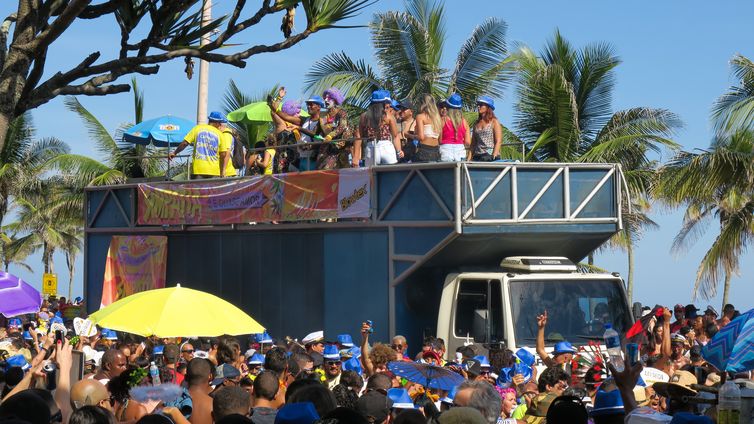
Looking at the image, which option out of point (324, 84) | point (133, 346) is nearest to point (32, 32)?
point (133, 346)

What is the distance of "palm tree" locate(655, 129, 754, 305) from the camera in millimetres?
21984

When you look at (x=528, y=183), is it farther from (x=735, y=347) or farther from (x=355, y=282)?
(x=735, y=347)

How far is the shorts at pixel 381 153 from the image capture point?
15.1m

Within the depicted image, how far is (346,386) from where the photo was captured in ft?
27.6

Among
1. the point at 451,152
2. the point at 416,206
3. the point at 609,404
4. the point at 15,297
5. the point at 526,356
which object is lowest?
the point at 526,356

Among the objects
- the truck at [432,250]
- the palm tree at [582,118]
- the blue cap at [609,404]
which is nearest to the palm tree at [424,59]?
the palm tree at [582,118]

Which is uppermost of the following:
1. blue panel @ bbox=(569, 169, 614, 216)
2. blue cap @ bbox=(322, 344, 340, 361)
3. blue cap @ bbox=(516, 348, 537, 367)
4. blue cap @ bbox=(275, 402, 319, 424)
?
blue panel @ bbox=(569, 169, 614, 216)

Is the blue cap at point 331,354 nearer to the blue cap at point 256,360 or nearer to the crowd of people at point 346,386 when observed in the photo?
the crowd of people at point 346,386

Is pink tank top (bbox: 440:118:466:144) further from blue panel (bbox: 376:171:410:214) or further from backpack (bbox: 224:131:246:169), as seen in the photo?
backpack (bbox: 224:131:246:169)

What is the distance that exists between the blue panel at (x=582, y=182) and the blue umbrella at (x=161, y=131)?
30.5 feet

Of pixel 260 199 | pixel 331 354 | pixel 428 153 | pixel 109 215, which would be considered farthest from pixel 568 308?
pixel 109 215

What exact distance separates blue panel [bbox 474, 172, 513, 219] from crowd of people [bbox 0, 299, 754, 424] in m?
1.61

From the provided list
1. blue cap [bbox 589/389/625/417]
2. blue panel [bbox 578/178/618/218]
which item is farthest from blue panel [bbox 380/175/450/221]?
blue cap [bbox 589/389/625/417]

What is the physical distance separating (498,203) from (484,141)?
1.22 m
